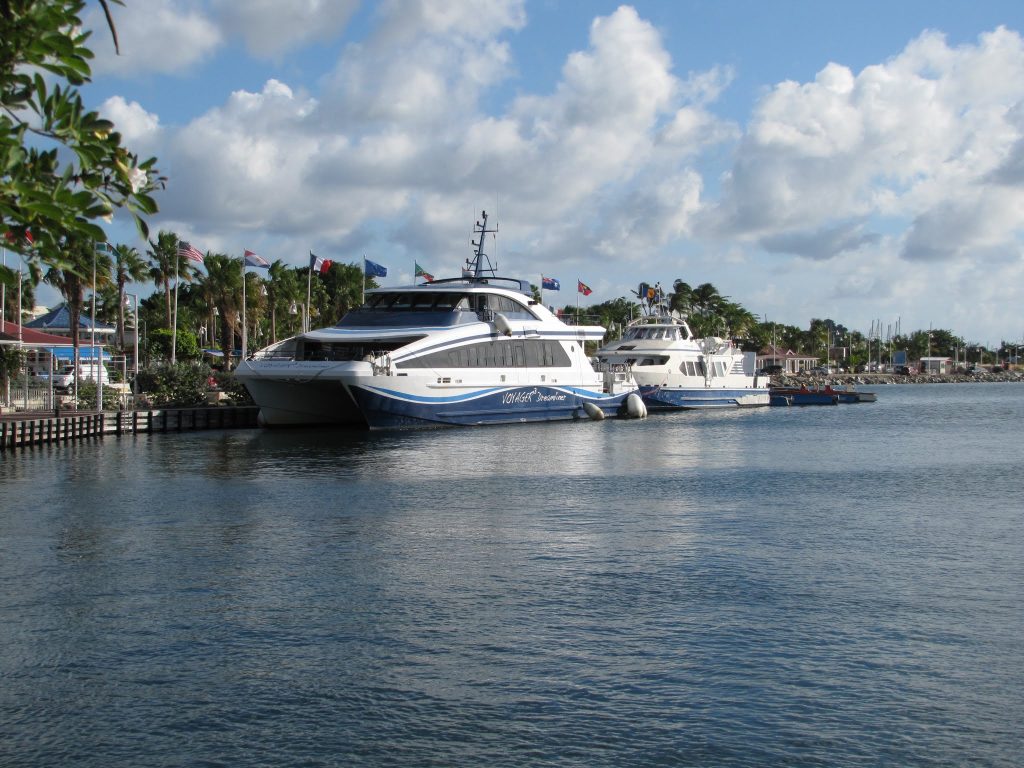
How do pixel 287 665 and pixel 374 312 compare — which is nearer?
pixel 287 665

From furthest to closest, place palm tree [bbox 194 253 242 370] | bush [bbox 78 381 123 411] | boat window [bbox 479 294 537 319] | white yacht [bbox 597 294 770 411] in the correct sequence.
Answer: palm tree [bbox 194 253 242 370] → white yacht [bbox 597 294 770 411] → boat window [bbox 479 294 537 319] → bush [bbox 78 381 123 411]

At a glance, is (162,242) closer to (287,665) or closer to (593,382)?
(593,382)

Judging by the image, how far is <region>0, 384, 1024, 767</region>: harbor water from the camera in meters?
9.95

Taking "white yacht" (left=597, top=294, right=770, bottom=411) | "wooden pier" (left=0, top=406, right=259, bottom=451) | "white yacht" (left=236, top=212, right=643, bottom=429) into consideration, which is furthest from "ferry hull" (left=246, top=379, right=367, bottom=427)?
"white yacht" (left=597, top=294, right=770, bottom=411)

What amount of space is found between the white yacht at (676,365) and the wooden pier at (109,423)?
20.5 metres

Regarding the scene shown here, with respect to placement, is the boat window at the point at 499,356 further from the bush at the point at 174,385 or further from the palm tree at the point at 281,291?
the palm tree at the point at 281,291

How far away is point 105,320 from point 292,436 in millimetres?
31545

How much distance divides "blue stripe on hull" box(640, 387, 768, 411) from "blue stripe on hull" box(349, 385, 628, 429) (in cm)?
628

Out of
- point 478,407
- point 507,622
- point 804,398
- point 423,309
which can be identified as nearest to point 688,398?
point 804,398

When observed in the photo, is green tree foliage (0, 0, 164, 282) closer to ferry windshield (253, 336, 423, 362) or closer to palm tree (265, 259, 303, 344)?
ferry windshield (253, 336, 423, 362)

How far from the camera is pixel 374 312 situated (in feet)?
141

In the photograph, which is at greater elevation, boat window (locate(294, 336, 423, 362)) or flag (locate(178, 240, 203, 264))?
flag (locate(178, 240, 203, 264))

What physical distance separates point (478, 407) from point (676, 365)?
20106 millimetres

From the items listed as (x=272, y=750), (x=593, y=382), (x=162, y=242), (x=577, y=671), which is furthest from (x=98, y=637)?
(x=162, y=242)
